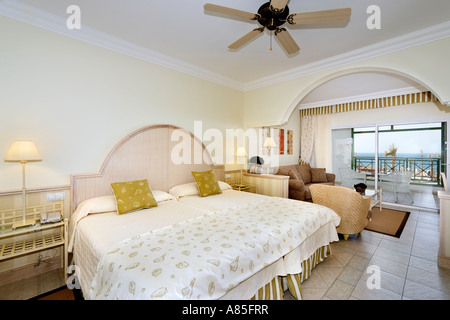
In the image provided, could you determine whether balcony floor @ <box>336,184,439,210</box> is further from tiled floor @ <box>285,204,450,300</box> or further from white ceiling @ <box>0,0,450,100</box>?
white ceiling @ <box>0,0,450,100</box>

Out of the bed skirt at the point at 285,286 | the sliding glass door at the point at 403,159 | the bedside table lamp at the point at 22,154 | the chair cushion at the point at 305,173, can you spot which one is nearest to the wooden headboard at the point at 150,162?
the bedside table lamp at the point at 22,154

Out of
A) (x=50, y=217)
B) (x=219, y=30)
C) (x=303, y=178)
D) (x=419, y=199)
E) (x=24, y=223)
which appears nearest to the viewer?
(x=24, y=223)

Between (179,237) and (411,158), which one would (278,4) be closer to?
(179,237)

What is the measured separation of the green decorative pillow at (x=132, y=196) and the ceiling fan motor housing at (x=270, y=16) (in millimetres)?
2227

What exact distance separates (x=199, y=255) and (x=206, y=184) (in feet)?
5.90

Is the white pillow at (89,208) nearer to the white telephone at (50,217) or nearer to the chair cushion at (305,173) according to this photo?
the white telephone at (50,217)

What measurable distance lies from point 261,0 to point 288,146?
→ 13.9 ft

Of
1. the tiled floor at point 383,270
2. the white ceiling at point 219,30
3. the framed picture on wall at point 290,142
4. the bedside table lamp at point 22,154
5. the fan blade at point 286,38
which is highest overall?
the white ceiling at point 219,30

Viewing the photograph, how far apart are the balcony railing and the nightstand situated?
6.36 meters

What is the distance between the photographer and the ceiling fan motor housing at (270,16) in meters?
1.73

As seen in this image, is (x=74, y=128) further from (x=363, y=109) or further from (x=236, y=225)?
(x=363, y=109)

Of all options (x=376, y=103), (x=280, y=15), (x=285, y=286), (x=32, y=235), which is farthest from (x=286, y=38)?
(x=376, y=103)

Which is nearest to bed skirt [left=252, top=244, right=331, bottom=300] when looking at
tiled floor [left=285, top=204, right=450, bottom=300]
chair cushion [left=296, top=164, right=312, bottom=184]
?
tiled floor [left=285, top=204, right=450, bottom=300]

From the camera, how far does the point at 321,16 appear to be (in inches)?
65.2
